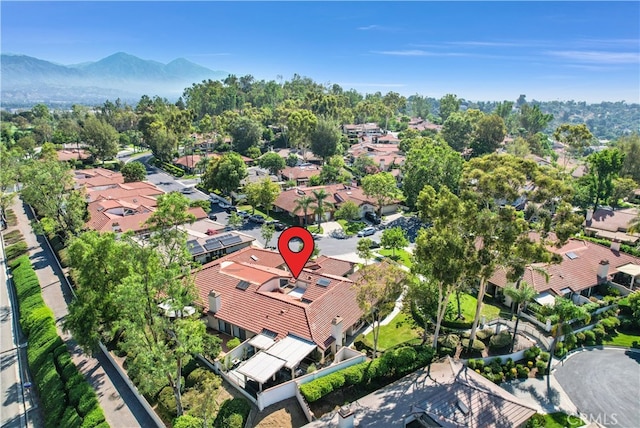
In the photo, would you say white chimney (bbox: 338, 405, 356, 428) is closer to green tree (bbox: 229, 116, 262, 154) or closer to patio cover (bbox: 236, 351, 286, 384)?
patio cover (bbox: 236, 351, 286, 384)

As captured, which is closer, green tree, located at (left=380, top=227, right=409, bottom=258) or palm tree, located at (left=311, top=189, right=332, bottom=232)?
green tree, located at (left=380, top=227, right=409, bottom=258)

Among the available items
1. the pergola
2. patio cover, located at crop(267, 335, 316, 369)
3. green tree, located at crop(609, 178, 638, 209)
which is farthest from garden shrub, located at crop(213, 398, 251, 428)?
green tree, located at crop(609, 178, 638, 209)

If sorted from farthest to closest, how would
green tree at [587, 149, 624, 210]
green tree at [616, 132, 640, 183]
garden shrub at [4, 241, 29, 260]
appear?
green tree at [616, 132, 640, 183]
green tree at [587, 149, 624, 210]
garden shrub at [4, 241, 29, 260]

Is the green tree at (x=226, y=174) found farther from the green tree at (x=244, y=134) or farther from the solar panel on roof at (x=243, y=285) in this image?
the solar panel on roof at (x=243, y=285)

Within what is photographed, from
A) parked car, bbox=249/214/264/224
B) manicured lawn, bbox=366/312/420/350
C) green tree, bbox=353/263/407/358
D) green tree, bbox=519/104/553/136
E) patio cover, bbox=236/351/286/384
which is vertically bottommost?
manicured lawn, bbox=366/312/420/350

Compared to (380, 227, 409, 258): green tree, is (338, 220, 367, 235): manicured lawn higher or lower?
lower

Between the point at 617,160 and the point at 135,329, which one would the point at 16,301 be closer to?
the point at 135,329

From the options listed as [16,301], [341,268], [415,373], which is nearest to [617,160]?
[341,268]

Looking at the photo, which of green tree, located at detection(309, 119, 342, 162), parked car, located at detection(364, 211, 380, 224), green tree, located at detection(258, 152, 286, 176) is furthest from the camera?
green tree, located at detection(309, 119, 342, 162)
